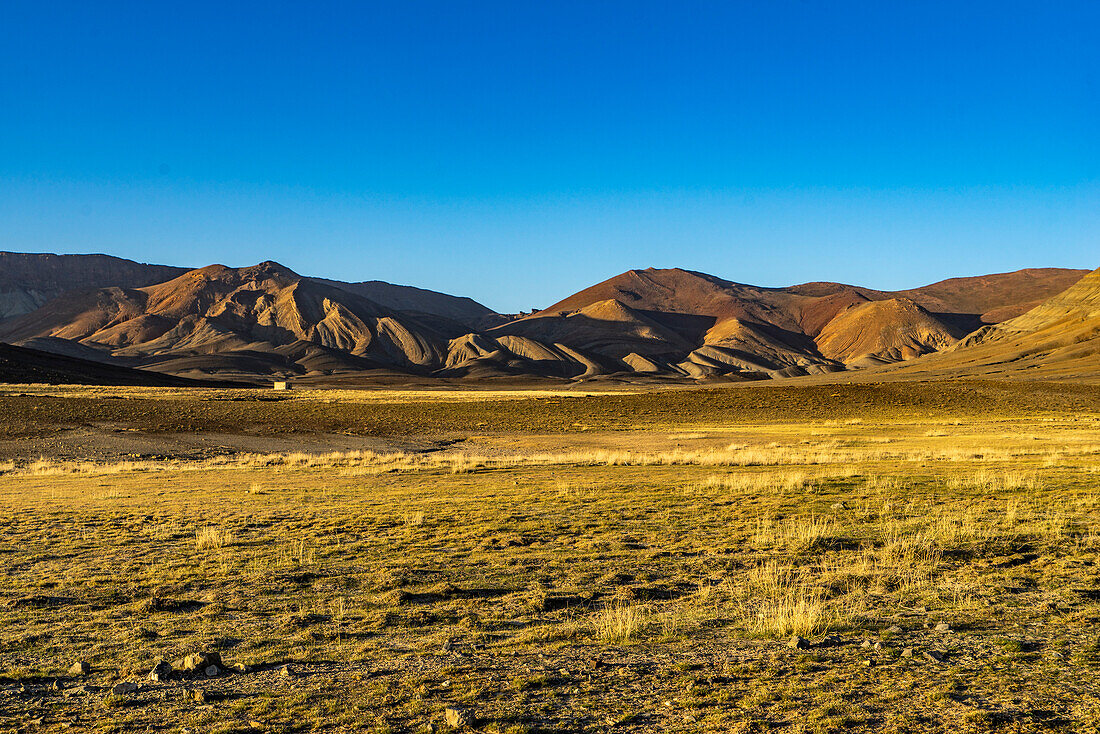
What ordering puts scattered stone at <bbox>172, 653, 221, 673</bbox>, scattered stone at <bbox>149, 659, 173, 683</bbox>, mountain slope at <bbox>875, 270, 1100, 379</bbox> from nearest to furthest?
scattered stone at <bbox>149, 659, 173, 683</bbox> → scattered stone at <bbox>172, 653, 221, 673</bbox> → mountain slope at <bbox>875, 270, 1100, 379</bbox>

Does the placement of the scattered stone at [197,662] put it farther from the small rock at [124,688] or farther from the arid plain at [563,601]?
the small rock at [124,688]

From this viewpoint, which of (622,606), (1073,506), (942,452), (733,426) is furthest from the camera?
(733,426)

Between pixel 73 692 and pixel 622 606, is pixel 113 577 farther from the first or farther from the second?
pixel 622 606

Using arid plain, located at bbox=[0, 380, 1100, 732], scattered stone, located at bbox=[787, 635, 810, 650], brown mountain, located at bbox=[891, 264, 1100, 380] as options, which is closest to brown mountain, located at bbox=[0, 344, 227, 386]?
arid plain, located at bbox=[0, 380, 1100, 732]

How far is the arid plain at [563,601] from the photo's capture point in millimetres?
6102

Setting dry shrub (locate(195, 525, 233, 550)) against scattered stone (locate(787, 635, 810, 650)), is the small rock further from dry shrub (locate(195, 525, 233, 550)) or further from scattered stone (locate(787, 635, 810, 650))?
dry shrub (locate(195, 525, 233, 550))

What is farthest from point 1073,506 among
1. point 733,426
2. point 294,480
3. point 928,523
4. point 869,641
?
point 733,426

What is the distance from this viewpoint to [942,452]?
2964 cm

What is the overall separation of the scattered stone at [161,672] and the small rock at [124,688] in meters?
0.16

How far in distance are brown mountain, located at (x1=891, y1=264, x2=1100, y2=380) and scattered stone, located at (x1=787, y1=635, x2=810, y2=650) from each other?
4333 inches

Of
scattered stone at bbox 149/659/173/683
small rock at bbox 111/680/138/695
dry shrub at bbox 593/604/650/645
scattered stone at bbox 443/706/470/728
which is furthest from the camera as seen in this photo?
dry shrub at bbox 593/604/650/645

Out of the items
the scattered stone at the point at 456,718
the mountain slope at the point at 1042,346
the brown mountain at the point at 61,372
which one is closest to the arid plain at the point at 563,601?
the scattered stone at the point at 456,718

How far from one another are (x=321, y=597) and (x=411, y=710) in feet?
13.2

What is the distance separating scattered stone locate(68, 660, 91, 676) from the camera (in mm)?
6961
